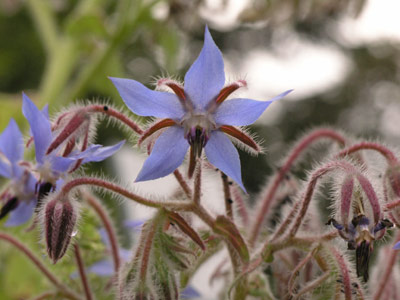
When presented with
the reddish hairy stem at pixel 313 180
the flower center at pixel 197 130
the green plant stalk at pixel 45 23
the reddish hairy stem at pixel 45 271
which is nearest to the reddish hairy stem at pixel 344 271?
the reddish hairy stem at pixel 313 180

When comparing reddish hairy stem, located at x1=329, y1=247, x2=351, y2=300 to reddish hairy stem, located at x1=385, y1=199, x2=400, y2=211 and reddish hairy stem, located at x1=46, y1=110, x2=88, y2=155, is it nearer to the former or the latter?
reddish hairy stem, located at x1=385, y1=199, x2=400, y2=211

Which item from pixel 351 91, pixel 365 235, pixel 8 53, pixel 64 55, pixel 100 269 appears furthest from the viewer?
pixel 351 91

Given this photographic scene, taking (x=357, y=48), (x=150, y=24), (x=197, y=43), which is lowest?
(x=150, y=24)

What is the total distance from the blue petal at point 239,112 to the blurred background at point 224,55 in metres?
0.02

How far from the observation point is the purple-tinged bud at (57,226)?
43cm

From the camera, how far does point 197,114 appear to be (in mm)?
410

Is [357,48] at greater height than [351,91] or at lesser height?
greater

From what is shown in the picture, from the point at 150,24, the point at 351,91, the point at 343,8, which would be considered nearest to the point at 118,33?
the point at 150,24

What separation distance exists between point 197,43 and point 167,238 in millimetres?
3871

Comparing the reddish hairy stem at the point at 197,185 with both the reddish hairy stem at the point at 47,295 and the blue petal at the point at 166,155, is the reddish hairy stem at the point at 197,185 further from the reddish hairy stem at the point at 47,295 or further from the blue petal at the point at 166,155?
the reddish hairy stem at the point at 47,295

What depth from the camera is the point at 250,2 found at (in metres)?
0.92

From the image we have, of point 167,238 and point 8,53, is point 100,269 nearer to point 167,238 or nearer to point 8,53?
point 167,238

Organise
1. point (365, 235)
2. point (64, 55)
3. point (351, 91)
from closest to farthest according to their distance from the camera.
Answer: point (365, 235) < point (64, 55) < point (351, 91)

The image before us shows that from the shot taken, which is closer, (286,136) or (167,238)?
(167,238)
